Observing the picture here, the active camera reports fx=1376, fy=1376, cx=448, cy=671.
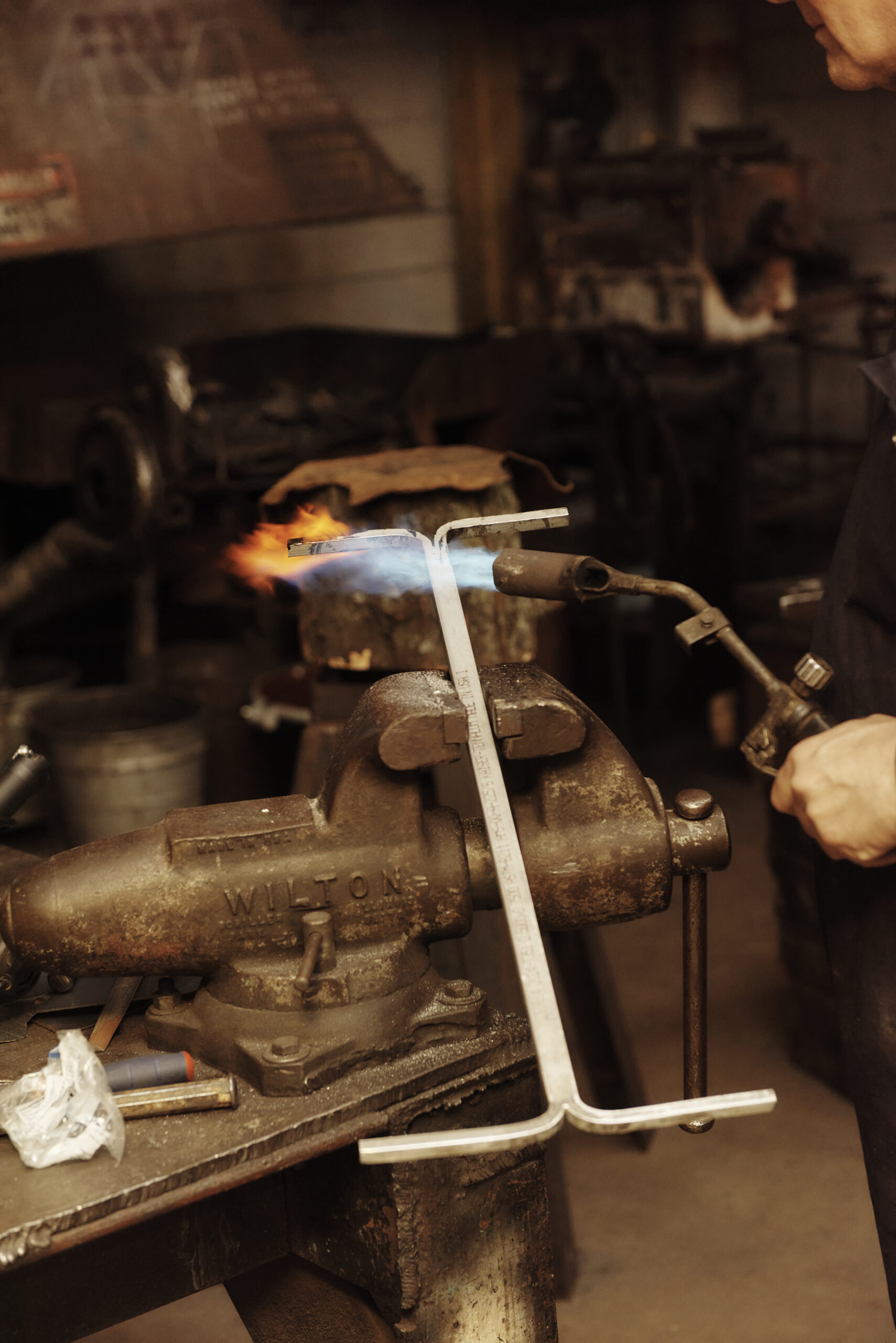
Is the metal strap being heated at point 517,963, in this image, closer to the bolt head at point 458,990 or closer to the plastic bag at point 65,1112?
the bolt head at point 458,990

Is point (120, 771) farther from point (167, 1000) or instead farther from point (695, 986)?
point (695, 986)

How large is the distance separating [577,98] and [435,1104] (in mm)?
5738

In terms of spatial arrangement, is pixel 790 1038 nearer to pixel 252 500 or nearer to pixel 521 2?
pixel 252 500

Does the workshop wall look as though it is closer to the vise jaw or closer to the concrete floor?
the concrete floor

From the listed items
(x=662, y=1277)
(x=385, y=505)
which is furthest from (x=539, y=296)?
(x=662, y=1277)

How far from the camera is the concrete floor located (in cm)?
239

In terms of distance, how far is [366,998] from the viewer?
1308 mm

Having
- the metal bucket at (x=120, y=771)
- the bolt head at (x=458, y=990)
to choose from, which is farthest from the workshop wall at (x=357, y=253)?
the bolt head at (x=458, y=990)

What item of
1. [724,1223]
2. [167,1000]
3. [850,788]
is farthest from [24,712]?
[850,788]

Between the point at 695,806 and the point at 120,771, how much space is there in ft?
7.73

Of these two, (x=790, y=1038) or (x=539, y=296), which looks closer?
(x=790, y=1038)

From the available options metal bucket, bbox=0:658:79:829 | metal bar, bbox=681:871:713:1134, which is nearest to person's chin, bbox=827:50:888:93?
metal bar, bbox=681:871:713:1134

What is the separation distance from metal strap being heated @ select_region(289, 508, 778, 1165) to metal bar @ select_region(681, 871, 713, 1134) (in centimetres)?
18

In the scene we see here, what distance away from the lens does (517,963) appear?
1.25 m
